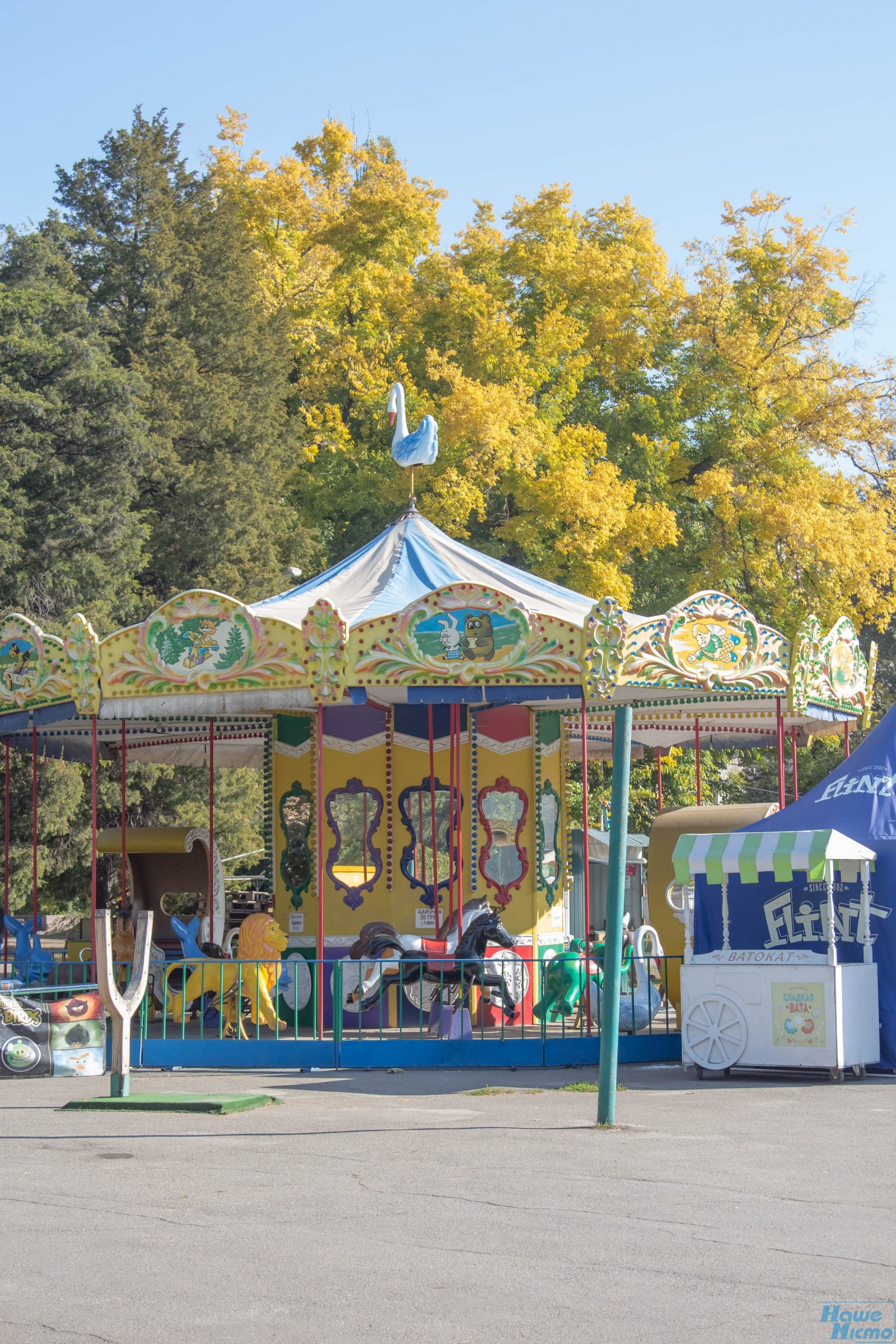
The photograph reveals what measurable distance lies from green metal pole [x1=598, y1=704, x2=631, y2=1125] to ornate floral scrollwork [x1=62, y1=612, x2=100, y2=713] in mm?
6335

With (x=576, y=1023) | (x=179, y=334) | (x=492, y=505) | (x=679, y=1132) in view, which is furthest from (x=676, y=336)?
(x=679, y=1132)

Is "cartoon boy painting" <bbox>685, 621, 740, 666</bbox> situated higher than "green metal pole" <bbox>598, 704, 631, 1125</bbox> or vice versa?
"cartoon boy painting" <bbox>685, 621, 740, 666</bbox>

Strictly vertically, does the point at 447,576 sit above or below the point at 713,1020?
above

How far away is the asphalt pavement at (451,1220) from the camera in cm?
534

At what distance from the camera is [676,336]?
105 ft

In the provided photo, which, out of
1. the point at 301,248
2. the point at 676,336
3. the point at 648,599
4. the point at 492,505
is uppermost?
the point at 301,248

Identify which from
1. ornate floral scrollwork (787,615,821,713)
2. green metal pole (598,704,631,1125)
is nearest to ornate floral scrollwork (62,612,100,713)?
green metal pole (598,704,631,1125)

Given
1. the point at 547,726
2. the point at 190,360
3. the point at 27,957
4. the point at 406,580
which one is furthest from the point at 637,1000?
the point at 190,360

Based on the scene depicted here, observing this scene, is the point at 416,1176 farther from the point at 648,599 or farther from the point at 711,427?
the point at 711,427

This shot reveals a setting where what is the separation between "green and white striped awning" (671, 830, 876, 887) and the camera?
12133mm

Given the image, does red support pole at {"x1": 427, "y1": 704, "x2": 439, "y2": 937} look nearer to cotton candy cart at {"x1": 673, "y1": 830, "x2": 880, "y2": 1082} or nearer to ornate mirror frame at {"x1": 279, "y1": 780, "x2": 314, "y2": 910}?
ornate mirror frame at {"x1": 279, "y1": 780, "x2": 314, "y2": 910}

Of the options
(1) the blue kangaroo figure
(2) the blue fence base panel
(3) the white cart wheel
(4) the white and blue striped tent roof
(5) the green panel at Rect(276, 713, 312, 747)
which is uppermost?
(4) the white and blue striped tent roof

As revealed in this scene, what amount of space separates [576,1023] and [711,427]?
20054 millimetres

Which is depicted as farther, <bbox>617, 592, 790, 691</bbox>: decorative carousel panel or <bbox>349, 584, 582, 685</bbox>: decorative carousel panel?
<bbox>617, 592, 790, 691</bbox>: decorative carousel panel
